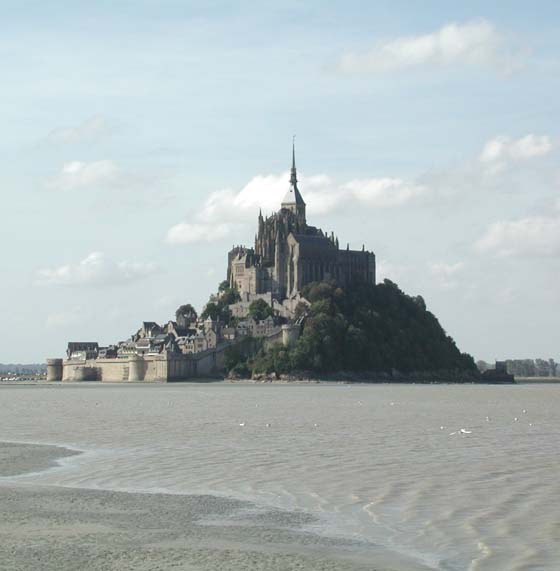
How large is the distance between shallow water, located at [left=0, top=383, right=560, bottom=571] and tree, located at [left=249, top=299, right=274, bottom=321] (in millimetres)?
108497

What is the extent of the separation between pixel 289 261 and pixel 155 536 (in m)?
153

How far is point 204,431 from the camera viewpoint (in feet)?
166

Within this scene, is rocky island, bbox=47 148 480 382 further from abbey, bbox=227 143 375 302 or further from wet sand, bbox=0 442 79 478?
wet sand, bbox=0 442 79 478

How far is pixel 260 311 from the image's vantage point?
560ft

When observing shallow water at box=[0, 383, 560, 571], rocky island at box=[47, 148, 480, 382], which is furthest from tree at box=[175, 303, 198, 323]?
shallow water at box=[0, 383, 560, 571]

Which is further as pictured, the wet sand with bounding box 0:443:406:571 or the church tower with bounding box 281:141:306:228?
the church tower with bounding box 281:141:306:228

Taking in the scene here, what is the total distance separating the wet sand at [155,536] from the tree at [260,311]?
464 ft

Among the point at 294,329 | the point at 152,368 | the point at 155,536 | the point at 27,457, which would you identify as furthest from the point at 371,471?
the point at 152,368

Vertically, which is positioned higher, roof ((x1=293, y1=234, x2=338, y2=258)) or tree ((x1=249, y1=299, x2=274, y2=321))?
roof ((x1=293, y1=234, x2=338, y2=258))

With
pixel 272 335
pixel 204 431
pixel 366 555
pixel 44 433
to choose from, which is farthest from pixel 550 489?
pixel 272 335

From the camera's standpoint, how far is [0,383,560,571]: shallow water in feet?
74.0

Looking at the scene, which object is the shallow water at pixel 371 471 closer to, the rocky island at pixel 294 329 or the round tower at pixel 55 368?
the rocky island at pixel 294 329

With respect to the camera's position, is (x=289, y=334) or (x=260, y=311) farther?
(x=260, y=311)

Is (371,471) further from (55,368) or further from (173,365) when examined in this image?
(55,368)
